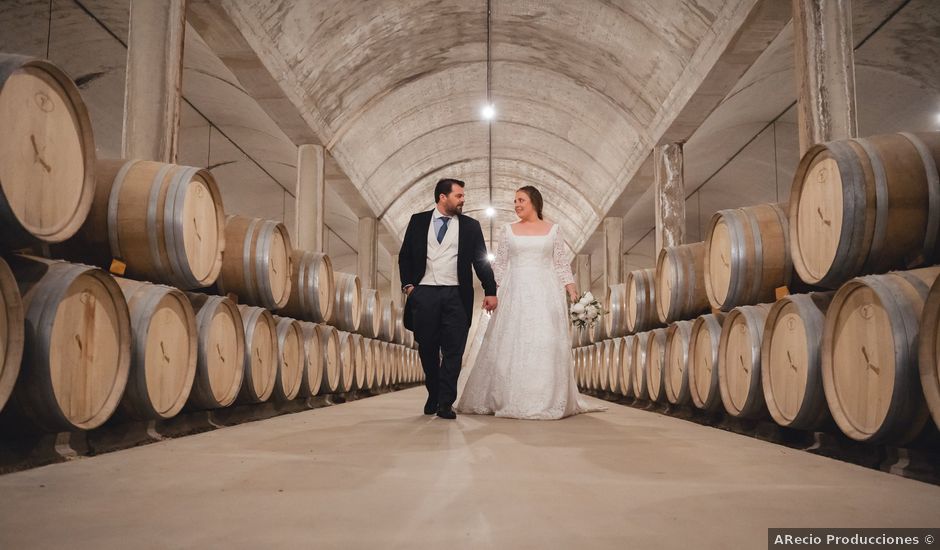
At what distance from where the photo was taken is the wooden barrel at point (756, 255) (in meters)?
4.59

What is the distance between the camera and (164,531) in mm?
1681

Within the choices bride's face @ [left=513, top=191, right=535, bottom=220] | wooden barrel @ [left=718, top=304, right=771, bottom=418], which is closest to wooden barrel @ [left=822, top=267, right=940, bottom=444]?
wooden barrel @ [left=718, top=304, right=771, bottom=418]

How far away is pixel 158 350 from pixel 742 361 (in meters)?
3.49

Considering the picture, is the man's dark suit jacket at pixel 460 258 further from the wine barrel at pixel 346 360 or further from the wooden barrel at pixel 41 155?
the wine barrel at pixel 346 360

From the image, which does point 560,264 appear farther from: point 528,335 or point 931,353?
point 931,353

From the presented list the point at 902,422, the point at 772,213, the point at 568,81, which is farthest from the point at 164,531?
the point at 568,81

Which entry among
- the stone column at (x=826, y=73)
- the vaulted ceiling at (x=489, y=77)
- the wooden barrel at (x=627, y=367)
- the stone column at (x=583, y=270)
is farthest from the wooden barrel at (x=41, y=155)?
the stone column at (x=583, y=270)

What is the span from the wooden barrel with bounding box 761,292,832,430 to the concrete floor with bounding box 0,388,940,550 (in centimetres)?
24

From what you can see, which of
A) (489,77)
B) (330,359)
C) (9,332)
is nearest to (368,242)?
(489,77)

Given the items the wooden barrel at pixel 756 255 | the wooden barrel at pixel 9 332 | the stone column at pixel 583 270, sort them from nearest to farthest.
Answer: the wooden barrel at pixel 9 332, the wooden barrel at pixel 756 255, the stone column at pixel 583 270

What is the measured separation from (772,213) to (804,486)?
275 cm

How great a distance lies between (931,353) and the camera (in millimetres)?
2445

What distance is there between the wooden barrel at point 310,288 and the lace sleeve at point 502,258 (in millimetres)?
1878

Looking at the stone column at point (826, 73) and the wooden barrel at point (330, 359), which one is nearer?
the stone column at point (826, 73)
